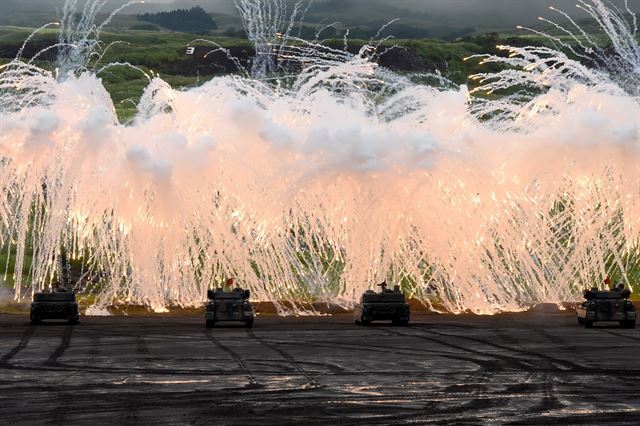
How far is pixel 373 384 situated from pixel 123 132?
3147cm

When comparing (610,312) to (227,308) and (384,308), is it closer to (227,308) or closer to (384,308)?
(384,308)

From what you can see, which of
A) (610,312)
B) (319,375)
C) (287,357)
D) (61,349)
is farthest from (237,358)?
(610,312)

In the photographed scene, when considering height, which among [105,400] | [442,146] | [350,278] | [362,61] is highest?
[362,61]

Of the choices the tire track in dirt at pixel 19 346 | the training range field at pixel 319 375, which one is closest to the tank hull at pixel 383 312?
the training range field at pixel 319 375

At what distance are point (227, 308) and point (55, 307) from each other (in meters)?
7.61

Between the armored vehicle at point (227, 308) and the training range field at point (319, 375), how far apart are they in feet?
7.02

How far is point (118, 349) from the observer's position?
35.9m

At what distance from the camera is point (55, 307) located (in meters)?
51.5

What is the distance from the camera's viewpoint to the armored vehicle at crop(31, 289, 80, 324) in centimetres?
5131

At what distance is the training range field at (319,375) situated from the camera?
2128 centimetres

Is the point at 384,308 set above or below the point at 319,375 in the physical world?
above

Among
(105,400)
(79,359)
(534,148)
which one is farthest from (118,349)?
(534,148)

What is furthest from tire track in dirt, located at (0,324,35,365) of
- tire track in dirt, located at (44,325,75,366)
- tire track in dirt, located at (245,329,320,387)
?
tire track in dirt, located at (245,329,320,387)

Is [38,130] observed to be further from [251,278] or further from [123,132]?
[251,278]
